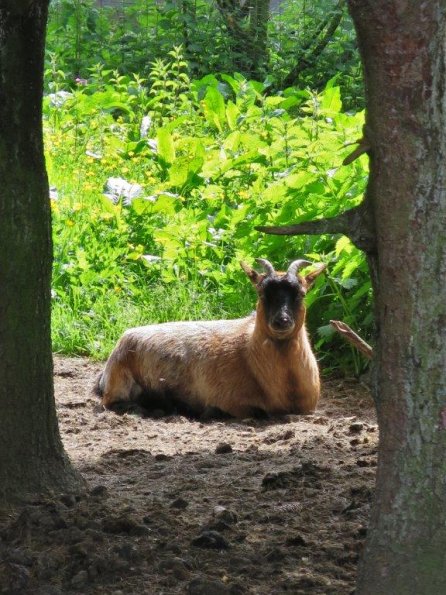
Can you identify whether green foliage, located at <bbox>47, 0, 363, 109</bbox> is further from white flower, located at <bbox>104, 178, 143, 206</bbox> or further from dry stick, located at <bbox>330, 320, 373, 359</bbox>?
dry stick, located at <bbox>330, 320, 373, 359</bbox>

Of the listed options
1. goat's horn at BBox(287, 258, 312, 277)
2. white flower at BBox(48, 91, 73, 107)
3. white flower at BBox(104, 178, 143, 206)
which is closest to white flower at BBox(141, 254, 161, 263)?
white flower at BBox(104, 178, 143, 206)

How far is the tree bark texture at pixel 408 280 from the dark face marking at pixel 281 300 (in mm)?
4194

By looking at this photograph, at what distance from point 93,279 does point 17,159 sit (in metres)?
5.51

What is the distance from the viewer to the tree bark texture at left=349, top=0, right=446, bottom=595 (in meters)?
3.37

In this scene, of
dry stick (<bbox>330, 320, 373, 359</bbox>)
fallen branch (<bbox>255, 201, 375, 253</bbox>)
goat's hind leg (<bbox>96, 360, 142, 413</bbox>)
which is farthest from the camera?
goat's hind leg (<bbox>96, 360, 142, 413</bbox>)

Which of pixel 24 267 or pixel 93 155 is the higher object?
pixel 93 155

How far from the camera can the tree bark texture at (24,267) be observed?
452cm

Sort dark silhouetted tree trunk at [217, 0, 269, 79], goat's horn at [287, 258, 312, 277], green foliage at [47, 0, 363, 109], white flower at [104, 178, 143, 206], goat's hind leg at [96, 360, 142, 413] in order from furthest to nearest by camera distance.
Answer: dark silhouetted tree trunk at [217, 0, 269, 79] → green foliage at [47, 0, 363, 109] → white flower at [104, 178, 143, 206] → goat's hind leg at [96, 360, 142, 413] → goat's horn at [287, 258, 312, 277]

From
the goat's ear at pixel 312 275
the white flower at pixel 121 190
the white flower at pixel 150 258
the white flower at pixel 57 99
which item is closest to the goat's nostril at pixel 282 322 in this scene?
the goat's ear at pixel 312 275

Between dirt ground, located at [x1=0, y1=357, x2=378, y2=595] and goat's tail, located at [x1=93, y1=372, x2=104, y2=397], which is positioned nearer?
dirt ground, located at [x1=0, y1=357, x2=378, y2=595]

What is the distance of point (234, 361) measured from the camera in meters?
8.30

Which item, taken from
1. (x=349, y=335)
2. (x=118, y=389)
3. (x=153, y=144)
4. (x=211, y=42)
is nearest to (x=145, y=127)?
(x=153, y=144)

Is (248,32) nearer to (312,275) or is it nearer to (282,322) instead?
(312,275)

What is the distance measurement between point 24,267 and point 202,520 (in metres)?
1.23
